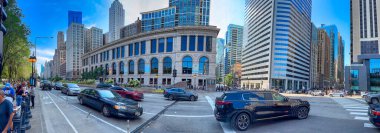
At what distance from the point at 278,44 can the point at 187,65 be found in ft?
199

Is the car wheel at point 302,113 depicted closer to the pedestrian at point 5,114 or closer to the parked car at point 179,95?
the pedestrian at point 5,114

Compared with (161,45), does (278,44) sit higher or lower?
higher

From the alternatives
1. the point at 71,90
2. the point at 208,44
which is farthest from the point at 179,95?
the point at 208,44

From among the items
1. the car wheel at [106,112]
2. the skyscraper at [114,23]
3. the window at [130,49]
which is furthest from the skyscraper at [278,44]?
the skyscraper at [114,23]

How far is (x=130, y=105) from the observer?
10.1 meters

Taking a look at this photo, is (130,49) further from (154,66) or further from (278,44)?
(278,44)

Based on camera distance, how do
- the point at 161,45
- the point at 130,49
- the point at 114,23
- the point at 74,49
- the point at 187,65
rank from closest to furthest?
the point at 187,65
the point at 161,45
the point at 130,49
the point at 74,49
the point at 114,23

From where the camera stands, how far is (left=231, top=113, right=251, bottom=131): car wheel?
8.55 meters

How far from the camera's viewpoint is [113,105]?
10172 mm

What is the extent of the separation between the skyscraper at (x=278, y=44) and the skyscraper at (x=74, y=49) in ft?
434

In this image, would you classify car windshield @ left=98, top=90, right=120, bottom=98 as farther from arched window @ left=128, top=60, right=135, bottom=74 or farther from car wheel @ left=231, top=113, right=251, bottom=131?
arched window @ left=128, top=60, right=135, bottom=74

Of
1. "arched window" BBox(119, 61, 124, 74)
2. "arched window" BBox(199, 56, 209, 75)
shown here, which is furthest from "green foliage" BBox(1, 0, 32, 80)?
"arched window" BBox(119, 61, 124, 74)

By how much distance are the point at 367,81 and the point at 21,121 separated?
8794cm

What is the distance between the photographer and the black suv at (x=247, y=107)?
8.61 m
